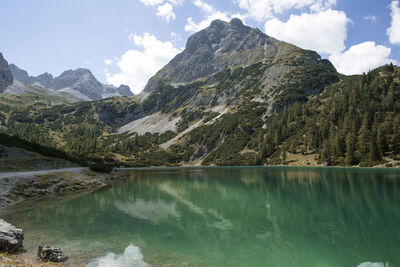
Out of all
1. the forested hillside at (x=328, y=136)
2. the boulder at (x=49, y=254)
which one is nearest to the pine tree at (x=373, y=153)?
the forested hillside at (x=328, y=136)

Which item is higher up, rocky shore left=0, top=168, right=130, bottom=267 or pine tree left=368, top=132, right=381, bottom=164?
pine tree left=368, top=132, right=381, bottom=164

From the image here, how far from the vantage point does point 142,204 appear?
30.3m

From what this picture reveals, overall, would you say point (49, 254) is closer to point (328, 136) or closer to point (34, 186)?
point (34, 186)

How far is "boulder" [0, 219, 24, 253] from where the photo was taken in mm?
12539

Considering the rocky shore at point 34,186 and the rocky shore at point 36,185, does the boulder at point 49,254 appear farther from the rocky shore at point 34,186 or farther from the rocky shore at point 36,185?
the rocky shore at point 36,185

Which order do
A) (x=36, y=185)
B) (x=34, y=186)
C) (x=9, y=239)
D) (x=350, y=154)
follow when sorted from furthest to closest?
(x=350, y=154), (x=36, y=185), (x=34, y=186), (x=9, y=239)

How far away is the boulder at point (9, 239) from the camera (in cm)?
1254

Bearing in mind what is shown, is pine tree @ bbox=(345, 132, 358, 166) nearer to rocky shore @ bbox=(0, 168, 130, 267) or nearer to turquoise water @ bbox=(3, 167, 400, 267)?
turquoise water @ bbox=(3, 167, 400, 267)

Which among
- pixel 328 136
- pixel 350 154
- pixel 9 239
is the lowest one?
pixel 9 239

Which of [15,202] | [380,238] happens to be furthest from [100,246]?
[15,202]

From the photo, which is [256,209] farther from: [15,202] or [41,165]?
[41,165]

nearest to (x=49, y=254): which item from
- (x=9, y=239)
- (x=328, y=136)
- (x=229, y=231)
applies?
(x=9, y=239)

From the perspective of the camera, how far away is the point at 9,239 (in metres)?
12.7

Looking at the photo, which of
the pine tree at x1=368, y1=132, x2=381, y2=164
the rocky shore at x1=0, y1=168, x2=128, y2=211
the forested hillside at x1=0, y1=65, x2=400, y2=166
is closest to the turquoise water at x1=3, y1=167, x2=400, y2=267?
the rocky shore at x1=0, y1=168, x2=128, y2=211
